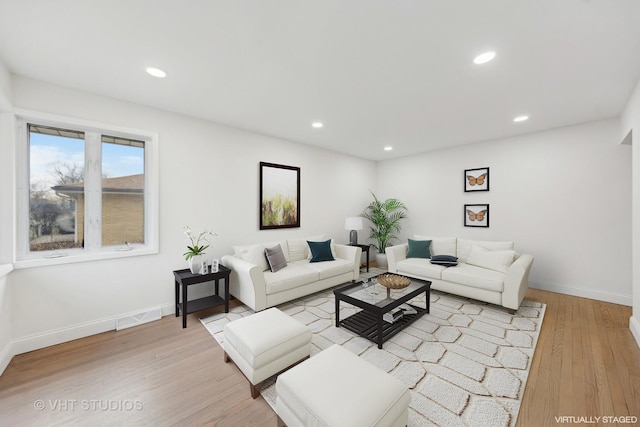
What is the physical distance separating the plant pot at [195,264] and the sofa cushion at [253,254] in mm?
568

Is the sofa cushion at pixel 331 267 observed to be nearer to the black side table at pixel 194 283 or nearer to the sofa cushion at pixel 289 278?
the sofa cushion at pixel 289 278

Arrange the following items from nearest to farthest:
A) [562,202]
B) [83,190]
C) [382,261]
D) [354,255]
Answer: [83,190]
[562,202]
[354,255]
[382,261]

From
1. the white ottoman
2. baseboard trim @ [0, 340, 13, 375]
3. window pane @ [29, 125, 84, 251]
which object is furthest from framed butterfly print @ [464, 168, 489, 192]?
baseboard trim @ [0, 340, 13, 375]

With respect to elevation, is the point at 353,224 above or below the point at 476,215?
below

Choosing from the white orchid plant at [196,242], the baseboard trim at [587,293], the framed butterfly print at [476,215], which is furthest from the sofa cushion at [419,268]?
the white orchid plant at [196,242]

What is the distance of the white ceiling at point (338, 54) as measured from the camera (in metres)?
1.58

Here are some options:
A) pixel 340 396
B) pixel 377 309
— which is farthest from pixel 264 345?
pixel 377 309

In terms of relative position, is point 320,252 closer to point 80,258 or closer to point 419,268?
point 419,268

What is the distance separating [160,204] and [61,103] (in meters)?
1.36

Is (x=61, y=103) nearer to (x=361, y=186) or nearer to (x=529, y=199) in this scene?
(x=361, y=186)

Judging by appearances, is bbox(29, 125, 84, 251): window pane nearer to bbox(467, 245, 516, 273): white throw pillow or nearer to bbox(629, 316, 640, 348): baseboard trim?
bbox(467, 245, 516, 273): white throw pillow

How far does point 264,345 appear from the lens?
5.91 ft

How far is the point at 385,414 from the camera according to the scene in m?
1.21

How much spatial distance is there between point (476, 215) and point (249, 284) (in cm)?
433
